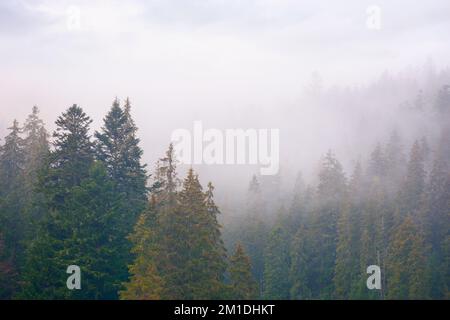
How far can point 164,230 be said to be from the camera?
23.5 meters

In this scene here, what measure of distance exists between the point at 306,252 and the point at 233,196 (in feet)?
193

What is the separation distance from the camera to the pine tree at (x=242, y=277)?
84.1 feet

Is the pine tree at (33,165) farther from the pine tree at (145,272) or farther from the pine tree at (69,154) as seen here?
the pine tree at (145,272)

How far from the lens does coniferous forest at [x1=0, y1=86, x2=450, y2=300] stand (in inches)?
920

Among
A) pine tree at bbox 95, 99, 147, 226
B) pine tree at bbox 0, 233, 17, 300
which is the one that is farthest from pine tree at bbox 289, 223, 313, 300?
pine tree at bbox 0, 233, 17, 300

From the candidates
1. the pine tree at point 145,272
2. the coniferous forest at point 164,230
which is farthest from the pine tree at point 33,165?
the pine tree at point 145,272

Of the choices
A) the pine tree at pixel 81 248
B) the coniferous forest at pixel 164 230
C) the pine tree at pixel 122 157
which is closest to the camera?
the coniferous forest at pixel 164 230

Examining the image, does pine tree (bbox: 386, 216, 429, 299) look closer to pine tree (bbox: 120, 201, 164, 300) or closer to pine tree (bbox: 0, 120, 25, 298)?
pine tree (bbox: 120, 201, 164, 300)

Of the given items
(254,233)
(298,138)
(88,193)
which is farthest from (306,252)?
(298,138)

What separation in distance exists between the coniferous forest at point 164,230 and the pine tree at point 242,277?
6 cm

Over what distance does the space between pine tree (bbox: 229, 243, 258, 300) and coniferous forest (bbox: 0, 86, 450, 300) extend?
62mm

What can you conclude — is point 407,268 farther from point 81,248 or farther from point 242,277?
point 81,248

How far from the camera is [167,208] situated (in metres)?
24.1

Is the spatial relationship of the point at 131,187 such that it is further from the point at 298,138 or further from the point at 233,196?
the point at 298,138
